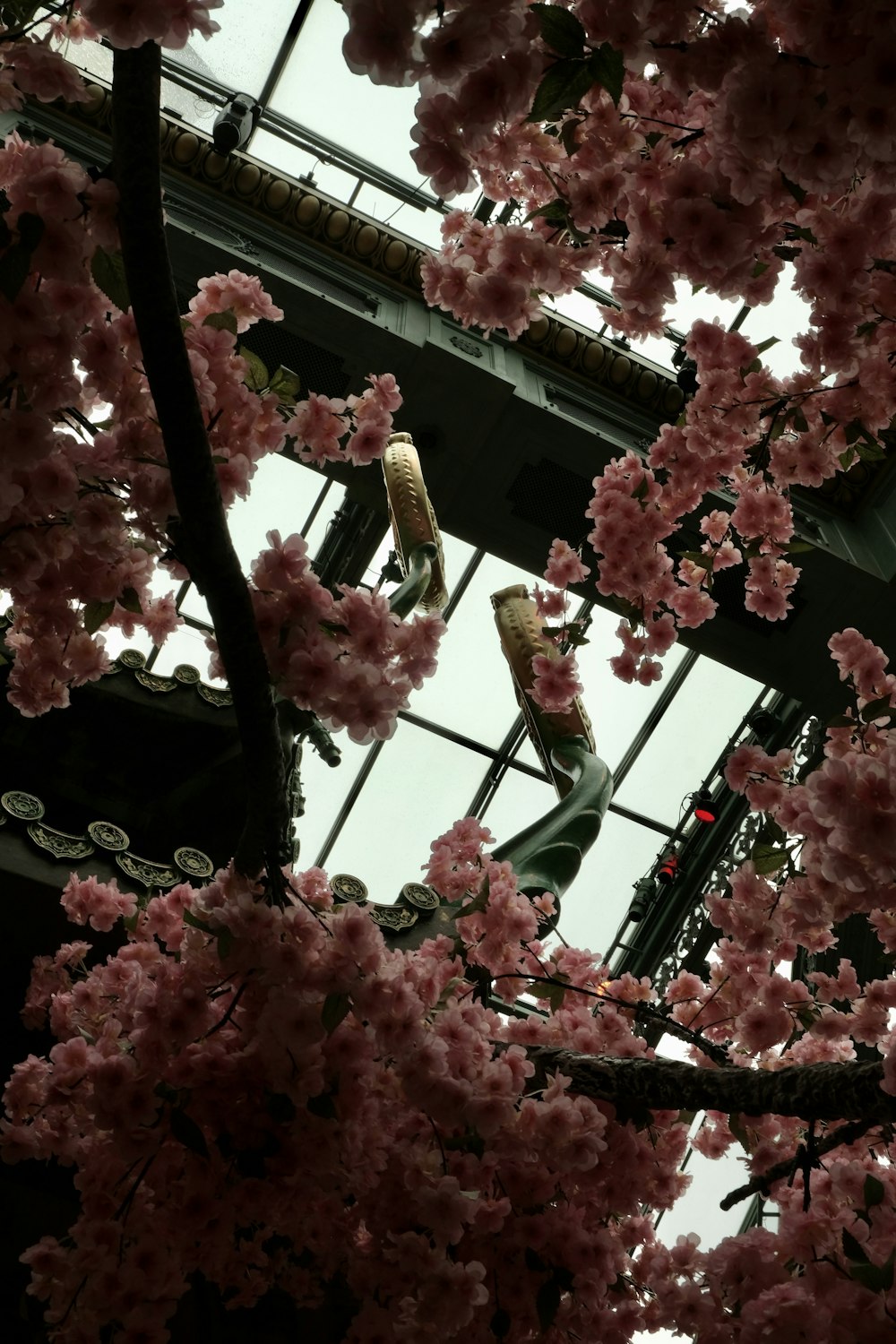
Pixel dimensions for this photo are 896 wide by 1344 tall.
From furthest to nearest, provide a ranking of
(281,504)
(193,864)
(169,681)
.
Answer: (281,504) → (169,681) → (193,864)

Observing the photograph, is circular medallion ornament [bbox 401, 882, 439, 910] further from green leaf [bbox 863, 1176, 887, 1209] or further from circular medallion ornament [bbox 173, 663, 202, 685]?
green leaf [bbox 863, 1176, 887, 1209]

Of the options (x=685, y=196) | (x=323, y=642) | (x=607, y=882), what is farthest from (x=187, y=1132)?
(x=607, y=882)

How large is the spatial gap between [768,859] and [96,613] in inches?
72.9

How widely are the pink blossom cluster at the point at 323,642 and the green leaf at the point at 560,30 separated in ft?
3.92

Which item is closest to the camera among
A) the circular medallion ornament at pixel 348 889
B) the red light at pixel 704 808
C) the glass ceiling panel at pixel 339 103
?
the circular medallion ornament at pixel 348 889

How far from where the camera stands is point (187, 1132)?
2596 mm

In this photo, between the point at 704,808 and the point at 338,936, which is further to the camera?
the point at 704,808

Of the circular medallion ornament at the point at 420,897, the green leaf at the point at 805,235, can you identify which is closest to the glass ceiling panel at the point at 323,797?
the circular medallion ornament at the point at 420,897

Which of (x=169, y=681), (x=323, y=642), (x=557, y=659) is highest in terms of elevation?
(x=169, y=681)

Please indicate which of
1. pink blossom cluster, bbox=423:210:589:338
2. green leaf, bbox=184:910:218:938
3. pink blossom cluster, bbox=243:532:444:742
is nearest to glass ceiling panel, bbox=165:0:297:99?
pink blossom cluster, bbox=423:210:589:338

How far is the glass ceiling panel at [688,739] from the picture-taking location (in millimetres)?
11898

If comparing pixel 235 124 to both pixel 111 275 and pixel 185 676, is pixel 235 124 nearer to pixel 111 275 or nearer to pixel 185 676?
pixel 185 676

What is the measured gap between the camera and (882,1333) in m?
2.39

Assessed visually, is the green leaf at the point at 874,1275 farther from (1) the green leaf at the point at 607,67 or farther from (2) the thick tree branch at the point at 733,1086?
(1) the green leaf at the point at 607,67
